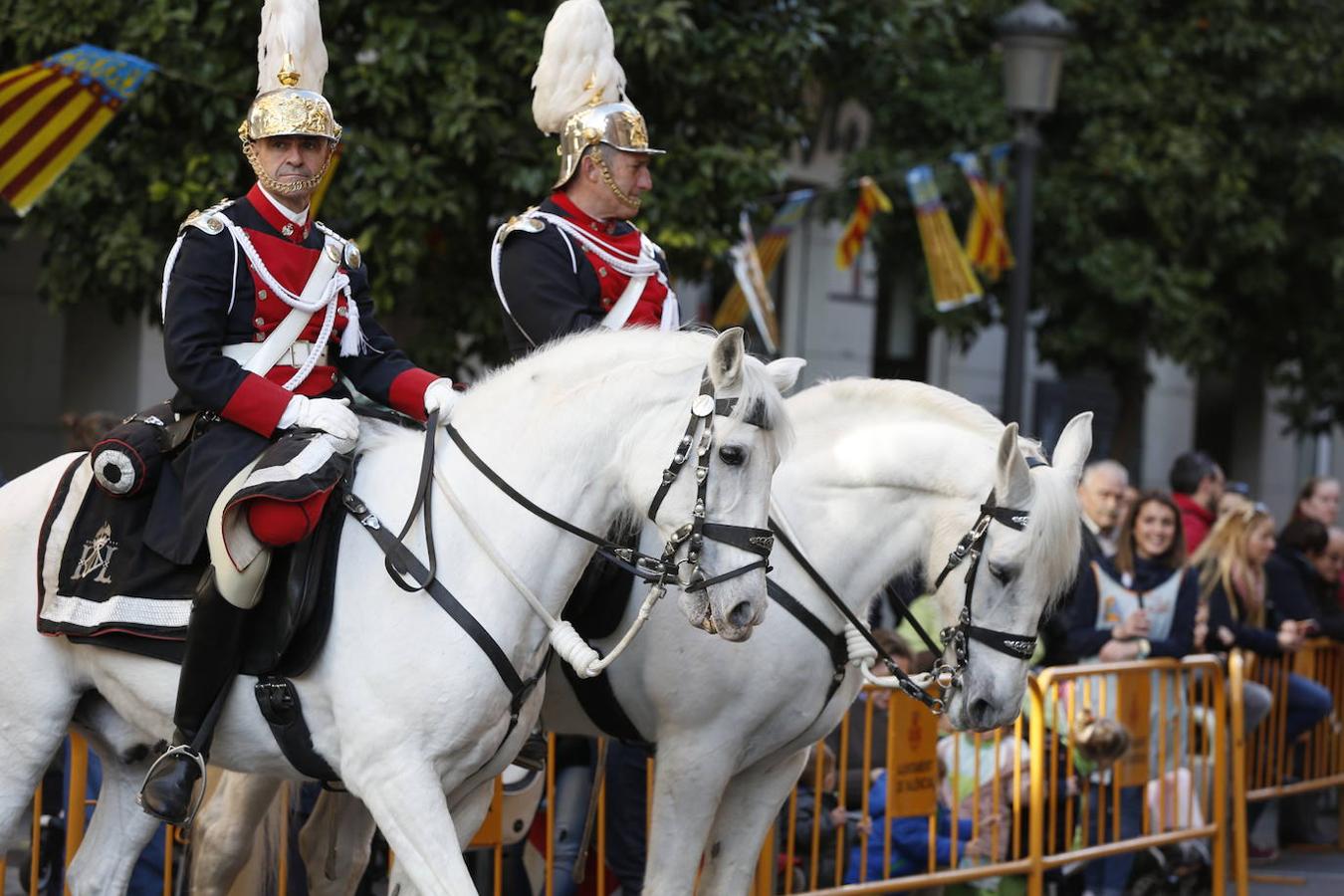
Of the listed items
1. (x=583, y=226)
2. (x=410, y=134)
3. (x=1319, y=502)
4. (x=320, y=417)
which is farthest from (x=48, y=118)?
(x=1319, y=502)

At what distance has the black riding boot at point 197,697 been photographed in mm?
5039

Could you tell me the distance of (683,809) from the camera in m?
5.93

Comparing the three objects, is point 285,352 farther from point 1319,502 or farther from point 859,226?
point 859,226

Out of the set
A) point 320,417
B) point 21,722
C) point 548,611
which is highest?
point 320,417

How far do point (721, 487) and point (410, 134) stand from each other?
5.30 meters

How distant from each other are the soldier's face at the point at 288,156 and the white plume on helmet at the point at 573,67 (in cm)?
131

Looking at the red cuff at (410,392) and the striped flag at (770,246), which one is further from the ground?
the striped flag at (770,246)

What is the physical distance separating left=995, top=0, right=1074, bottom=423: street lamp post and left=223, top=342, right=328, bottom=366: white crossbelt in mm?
8147

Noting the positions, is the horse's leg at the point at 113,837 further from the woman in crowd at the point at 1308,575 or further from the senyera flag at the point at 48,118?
the woman in crowd at the point at 1308,575

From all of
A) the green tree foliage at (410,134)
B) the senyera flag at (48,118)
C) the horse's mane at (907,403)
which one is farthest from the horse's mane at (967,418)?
the senyera flag at (48,118)

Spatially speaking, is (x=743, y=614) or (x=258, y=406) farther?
(x=258, y=406)

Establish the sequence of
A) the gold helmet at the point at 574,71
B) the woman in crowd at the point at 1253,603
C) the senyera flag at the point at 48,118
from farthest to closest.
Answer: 1. the woman in crowd at the point at 1253,603
2. the senyera flag at the point at 48,118
3. the gold helmet at the point at 574,71

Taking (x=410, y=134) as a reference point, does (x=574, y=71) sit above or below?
below

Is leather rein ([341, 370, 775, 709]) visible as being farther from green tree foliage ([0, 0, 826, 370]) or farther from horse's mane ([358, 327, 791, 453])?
green tree foliage ([0, 0, 826, 370])
